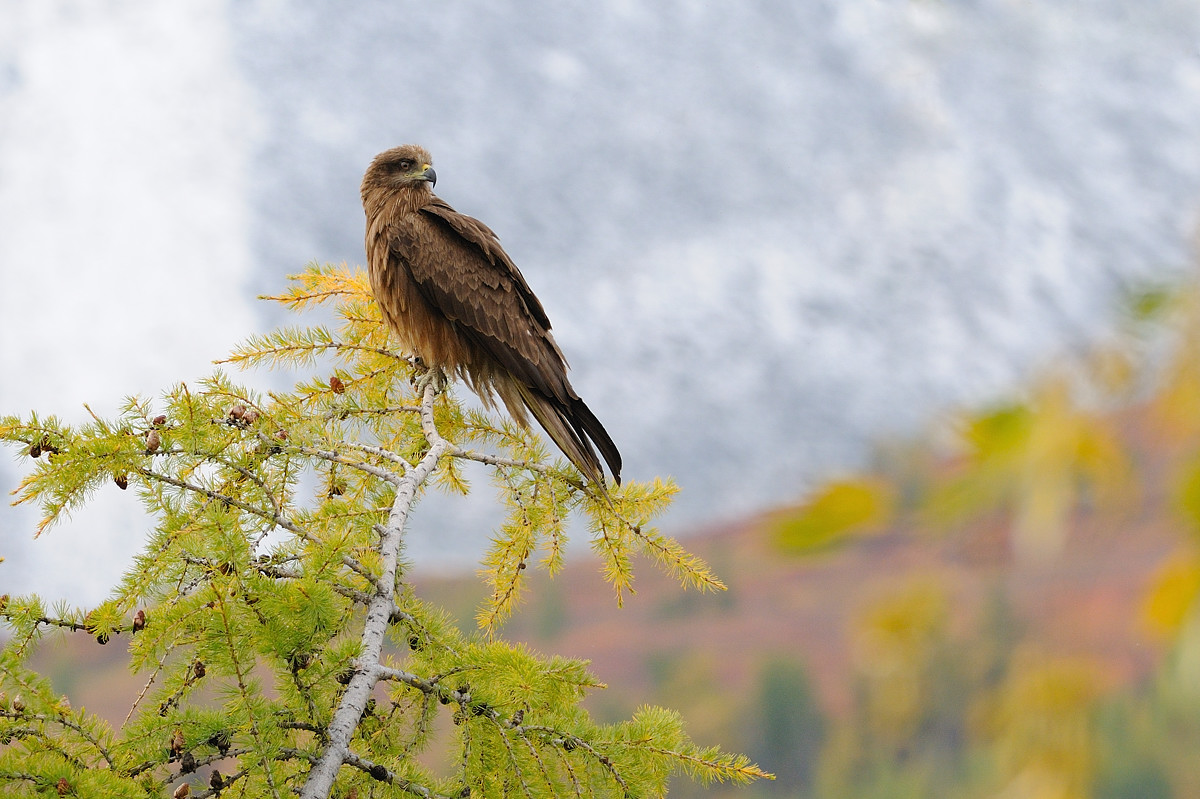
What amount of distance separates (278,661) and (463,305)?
222 centimetres

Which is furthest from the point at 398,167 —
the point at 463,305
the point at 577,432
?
the point at 577,432

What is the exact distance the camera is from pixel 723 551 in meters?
3.22

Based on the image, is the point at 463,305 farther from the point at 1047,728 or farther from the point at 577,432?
the point at 1047,728

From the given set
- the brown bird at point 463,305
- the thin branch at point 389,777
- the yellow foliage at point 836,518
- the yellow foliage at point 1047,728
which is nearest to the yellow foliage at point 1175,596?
the yellow foliage at point 1047,728

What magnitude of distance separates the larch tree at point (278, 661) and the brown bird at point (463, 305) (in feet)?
3.49

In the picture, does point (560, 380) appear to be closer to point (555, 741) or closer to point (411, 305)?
point (411, 305)

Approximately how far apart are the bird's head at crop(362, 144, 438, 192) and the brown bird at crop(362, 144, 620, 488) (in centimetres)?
16

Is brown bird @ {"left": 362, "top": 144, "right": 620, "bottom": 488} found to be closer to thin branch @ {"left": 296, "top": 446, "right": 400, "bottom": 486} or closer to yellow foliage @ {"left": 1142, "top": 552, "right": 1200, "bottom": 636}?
thin branch @ {"left": 296, "top": 446, "right": 400, "bottom": 486}

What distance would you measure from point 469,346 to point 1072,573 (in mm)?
2688

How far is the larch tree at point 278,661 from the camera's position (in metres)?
1.65

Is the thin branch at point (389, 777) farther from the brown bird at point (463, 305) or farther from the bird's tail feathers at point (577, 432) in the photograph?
the brown bird at point (463, 305)

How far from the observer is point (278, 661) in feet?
5.94

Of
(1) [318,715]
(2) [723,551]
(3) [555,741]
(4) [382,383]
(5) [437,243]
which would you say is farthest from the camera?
(5) [437,243]

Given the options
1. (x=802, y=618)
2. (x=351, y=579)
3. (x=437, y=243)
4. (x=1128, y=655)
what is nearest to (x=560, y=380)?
(x=437, y=243)
